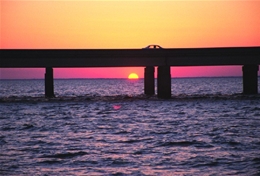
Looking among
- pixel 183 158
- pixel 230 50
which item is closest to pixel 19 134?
pixel 183 158

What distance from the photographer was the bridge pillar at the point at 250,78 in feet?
222

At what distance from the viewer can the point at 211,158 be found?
61.4 ft

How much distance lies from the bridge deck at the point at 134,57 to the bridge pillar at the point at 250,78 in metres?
1.07

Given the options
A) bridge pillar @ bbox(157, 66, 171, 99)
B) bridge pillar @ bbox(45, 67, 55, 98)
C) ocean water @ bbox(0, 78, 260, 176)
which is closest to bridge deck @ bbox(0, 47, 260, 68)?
bridge pillar @ bbox(157, 66, 171, 99)

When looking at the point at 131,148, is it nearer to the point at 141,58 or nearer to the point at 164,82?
the point at 164,82

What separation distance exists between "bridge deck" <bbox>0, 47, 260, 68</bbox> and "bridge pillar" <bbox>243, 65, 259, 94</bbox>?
1.07 metres

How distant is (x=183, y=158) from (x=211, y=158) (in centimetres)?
103

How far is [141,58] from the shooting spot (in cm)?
6694

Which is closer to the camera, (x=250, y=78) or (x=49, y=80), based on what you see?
(x=49, y=80)

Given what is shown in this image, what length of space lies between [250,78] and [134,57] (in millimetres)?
16152

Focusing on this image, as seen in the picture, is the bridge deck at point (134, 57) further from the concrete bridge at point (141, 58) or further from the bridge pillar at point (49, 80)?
the bridge pillar at point (49, 80)

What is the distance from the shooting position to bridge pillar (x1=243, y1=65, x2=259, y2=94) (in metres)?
67.8

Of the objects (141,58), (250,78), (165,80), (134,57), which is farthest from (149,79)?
(250,78)

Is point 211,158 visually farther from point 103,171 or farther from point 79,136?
point 79,136
